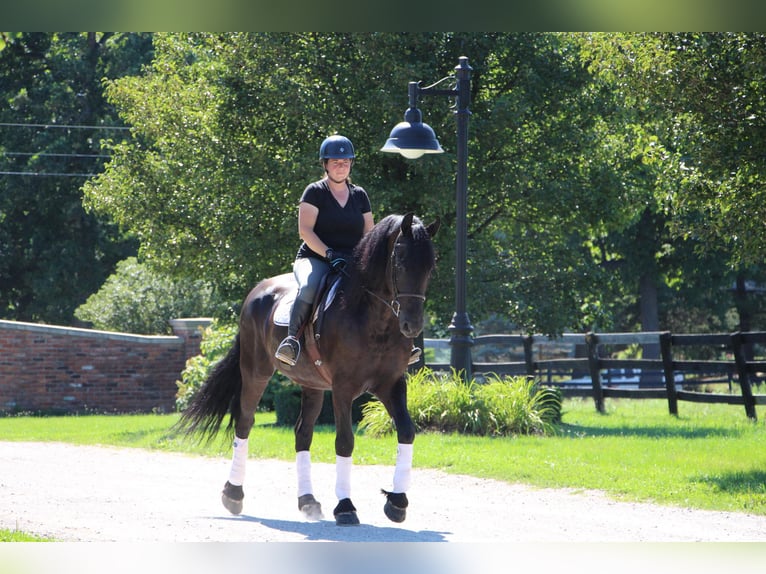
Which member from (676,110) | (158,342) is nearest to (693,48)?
(676,110)

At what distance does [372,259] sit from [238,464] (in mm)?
2490

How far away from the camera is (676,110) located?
41.2 feet

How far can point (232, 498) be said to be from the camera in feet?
32.2

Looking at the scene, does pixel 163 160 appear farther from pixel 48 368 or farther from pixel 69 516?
pixel 69 516

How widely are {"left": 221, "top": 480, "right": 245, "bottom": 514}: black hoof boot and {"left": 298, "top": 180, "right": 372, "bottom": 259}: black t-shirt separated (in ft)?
7.16

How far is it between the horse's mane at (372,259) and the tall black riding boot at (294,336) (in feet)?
1.65

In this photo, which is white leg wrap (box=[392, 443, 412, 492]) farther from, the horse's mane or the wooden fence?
the wooden fence

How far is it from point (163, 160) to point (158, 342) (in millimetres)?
6147

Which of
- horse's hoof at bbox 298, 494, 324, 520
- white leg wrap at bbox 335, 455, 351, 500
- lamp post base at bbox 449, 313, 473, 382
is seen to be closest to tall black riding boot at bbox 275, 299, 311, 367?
white leg wrap at bbox 335, 455, 351, 500

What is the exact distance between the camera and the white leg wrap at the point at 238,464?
32.4 feet

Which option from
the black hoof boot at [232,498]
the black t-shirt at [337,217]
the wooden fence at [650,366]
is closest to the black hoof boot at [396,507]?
the black hoof boot at [232,498]

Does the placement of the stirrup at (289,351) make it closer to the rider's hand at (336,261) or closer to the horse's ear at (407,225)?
the rider's hand at (336,261)

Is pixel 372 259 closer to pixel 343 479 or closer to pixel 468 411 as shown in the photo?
pixel 343 479

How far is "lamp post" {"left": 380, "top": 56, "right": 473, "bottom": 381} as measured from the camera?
1349cm
